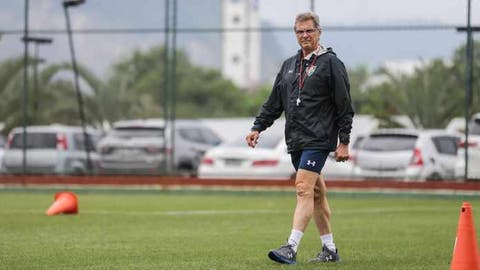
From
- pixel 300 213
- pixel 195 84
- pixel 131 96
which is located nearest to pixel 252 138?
pixel 300 213

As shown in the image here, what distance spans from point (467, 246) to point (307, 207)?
163cm

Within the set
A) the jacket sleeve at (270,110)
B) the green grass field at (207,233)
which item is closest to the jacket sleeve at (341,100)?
the jacket sleeve at (270,110)

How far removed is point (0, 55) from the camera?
32531 millimetres

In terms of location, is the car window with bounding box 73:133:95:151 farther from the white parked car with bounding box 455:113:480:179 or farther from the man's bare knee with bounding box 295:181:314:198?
the man's bare knee with bounding box 295:181:314:198

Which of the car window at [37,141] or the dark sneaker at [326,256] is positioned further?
the car window at [37,141]

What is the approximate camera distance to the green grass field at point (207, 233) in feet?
34.3

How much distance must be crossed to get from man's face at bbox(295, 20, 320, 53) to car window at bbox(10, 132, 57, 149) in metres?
19.1

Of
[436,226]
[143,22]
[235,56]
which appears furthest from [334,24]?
[235,56]

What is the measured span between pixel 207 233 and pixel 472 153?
11.8 meters

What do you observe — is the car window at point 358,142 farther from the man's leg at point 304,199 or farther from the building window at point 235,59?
the building window at point 235,59

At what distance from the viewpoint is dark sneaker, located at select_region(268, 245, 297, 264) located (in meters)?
9.76

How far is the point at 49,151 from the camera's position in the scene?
29203 millimetres

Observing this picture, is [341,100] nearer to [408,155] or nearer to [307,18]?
[307,18]

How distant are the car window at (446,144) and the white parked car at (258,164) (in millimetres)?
Answer: 1953
